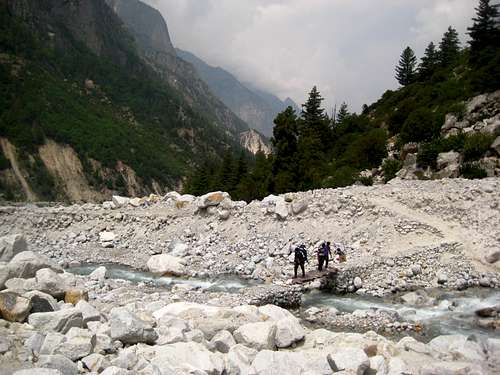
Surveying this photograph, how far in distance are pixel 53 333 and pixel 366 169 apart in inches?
1382

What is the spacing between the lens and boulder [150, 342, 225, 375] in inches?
328

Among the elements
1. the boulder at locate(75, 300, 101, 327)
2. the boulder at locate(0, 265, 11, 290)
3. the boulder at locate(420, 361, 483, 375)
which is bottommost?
the boulder at locate(420, 361, 483, 375)

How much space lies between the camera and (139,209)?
93.8 feet

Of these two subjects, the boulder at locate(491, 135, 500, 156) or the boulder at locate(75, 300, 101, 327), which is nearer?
the boulder at locate(75, 300, 101, 327)

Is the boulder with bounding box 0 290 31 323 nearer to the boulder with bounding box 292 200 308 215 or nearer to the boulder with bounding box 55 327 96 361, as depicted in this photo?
the boulder with bounding box 55 327 96 361

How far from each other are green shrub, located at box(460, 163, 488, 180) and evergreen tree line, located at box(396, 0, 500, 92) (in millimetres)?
12105

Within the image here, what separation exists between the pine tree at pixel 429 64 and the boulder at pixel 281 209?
43.1 meters

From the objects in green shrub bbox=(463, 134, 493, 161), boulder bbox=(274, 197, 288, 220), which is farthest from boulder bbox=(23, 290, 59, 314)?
green shrub bbox=(463, 134, 493, 161)

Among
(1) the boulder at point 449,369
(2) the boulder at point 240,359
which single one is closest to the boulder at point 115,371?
(2) the boulder at point 240,359

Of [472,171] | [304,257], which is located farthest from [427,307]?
[472,171]

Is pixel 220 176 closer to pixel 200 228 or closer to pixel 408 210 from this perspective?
pixel 200 228

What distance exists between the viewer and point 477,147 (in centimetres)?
2911

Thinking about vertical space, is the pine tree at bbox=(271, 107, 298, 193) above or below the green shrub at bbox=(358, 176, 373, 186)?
above

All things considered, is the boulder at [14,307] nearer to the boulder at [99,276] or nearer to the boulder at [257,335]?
the boulder at [257,335]
